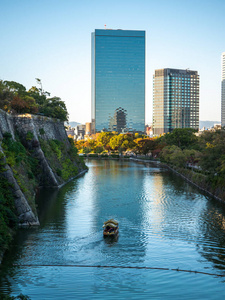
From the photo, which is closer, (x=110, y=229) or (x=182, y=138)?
(x=110, y=229)

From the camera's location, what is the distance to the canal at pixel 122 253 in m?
18.2

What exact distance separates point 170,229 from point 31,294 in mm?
16042

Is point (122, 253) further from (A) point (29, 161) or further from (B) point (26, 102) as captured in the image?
(B) point (26, 102)

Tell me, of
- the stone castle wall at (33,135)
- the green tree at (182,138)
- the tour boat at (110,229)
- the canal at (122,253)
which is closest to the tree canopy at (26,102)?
the stone castle wall at (33,135)

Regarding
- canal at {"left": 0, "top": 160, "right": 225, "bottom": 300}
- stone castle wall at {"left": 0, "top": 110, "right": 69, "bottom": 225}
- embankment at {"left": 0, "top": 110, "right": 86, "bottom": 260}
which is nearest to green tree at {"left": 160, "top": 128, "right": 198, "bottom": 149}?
embankment at {"left": 0, "top": 110, "right": 86, "bottom": 260}

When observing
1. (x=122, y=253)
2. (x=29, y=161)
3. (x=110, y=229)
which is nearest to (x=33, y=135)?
(x=29, y=161)

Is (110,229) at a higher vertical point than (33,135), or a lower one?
lower

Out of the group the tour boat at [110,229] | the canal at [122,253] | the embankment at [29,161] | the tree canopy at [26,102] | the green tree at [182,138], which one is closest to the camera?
the canal at [122,253]

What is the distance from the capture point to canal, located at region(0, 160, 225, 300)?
18234mm

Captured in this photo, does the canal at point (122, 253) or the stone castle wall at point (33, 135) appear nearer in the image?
the canal at point (122, 253)

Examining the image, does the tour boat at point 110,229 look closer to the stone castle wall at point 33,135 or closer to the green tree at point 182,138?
the stone castle wall at point 33,135

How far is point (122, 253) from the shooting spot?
23.8 m

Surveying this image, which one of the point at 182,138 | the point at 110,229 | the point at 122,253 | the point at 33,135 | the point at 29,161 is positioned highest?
the point at 182,138

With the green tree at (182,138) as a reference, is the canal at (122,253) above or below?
below
